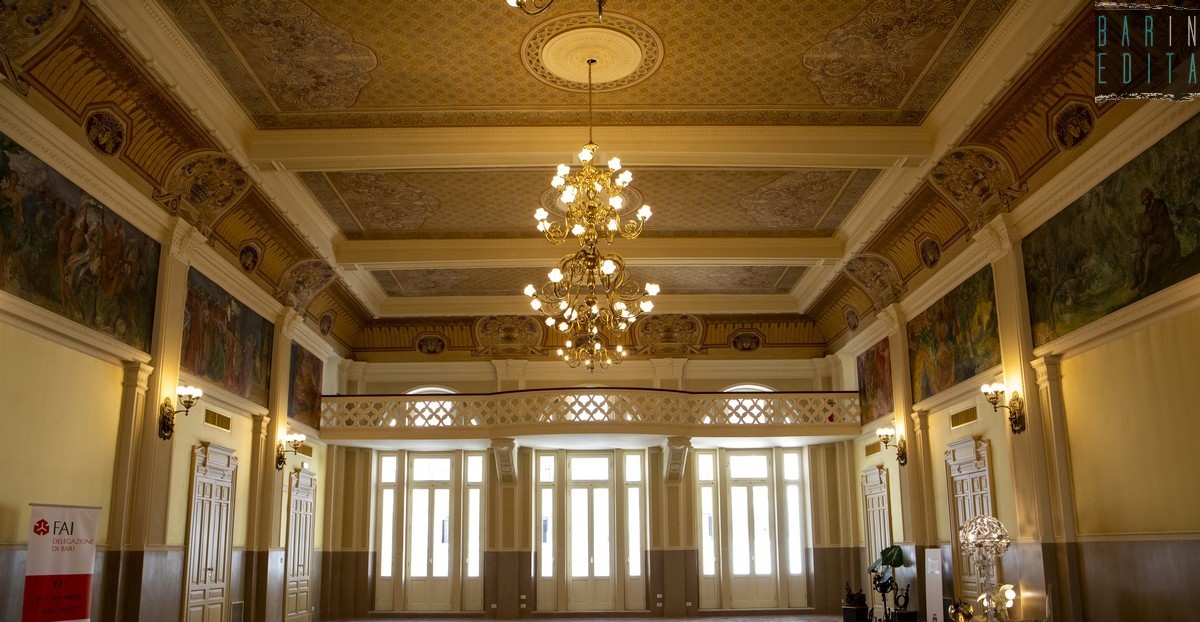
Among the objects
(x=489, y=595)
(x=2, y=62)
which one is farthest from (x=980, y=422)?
(x=2, y=62)

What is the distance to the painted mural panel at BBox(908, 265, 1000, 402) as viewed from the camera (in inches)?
456

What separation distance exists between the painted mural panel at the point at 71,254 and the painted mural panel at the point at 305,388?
5.24 metres

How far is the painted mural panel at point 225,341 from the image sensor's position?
11.6m

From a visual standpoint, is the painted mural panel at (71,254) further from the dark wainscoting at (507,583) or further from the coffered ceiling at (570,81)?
the dark wainscoting at (507,583)

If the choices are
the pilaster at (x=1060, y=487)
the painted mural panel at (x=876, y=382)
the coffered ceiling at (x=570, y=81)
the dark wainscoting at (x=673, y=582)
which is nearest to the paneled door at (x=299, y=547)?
the dark wainscoting at (x=673, y=582)

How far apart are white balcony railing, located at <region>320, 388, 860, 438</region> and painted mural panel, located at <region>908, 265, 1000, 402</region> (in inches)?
111

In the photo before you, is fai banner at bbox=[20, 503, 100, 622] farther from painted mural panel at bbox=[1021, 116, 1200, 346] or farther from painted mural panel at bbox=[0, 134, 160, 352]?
painted mural panel at bbox=[1021, 116, 1200, 346]

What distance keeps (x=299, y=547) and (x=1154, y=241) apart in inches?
546

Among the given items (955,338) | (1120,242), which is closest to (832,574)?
(955,338)

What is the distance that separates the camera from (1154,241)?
8.16 metres

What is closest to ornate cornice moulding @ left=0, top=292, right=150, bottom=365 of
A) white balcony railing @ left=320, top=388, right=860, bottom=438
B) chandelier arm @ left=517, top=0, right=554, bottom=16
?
chandelier arm @ left=517, top=0, right=554, bottom=16

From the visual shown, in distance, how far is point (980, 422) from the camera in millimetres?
11977

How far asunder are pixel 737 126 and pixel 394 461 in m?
11.4

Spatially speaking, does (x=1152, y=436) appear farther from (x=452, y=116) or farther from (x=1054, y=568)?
(x=452, y=116)
